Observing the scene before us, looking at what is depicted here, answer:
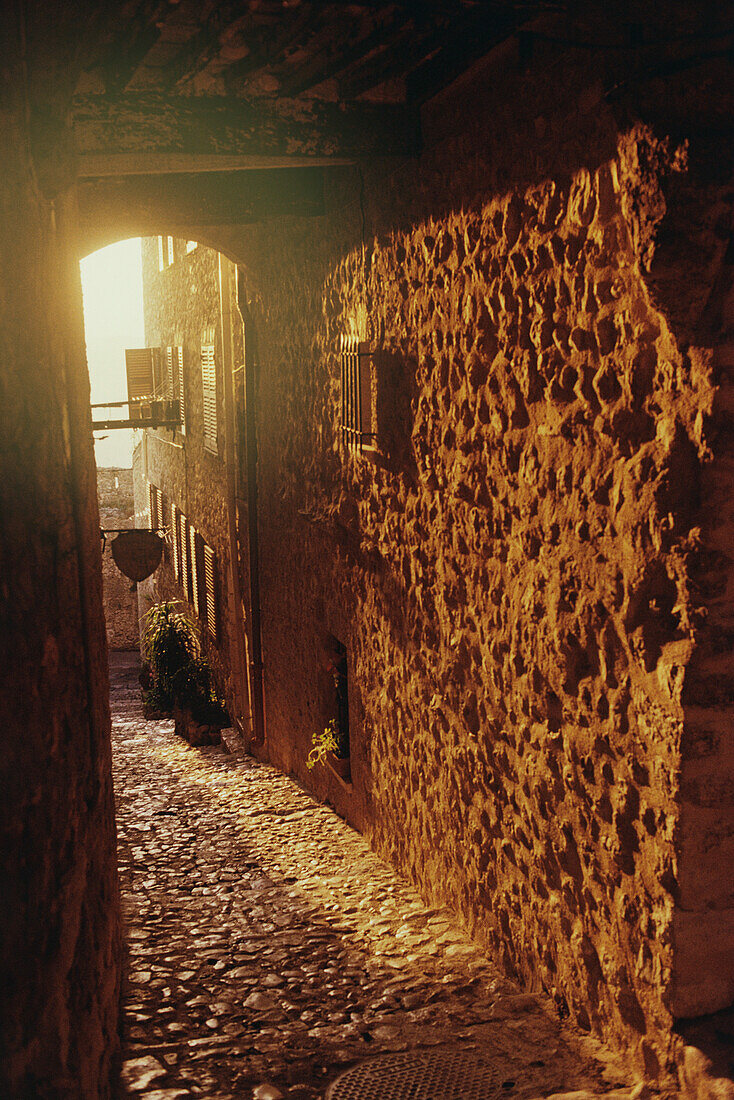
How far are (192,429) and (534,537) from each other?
9.95m

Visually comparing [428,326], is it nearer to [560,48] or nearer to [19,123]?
[560,48]

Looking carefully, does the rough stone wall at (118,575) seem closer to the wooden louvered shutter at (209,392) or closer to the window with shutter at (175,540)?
the window with shutter at (175,540)

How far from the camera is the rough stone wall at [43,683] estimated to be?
7.47 feet

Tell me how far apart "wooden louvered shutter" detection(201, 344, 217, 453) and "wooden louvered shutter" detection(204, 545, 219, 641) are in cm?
132

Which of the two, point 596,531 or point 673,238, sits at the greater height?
point 673,238

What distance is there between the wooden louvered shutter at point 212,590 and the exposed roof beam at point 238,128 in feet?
24.1

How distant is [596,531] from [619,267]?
800mm

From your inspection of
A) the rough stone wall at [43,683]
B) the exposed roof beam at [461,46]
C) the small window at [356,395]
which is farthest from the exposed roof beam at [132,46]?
the small window at [356,395]

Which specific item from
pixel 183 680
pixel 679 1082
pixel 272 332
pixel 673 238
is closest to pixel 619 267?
pixel 673 238

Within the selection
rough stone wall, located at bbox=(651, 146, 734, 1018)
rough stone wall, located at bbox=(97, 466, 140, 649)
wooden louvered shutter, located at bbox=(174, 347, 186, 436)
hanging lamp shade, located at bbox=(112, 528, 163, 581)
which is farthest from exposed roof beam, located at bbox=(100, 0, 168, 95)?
rough stone wall, located at bbox=(97, 466, 140, 649)

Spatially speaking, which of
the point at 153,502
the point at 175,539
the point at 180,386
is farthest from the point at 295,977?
the point at 153,502

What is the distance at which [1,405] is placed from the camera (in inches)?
88.5

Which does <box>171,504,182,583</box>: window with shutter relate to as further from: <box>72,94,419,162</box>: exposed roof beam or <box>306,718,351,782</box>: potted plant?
<box>72,94,419,162</box>: exposed roof beam

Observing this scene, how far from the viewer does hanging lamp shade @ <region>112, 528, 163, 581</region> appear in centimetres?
1073
